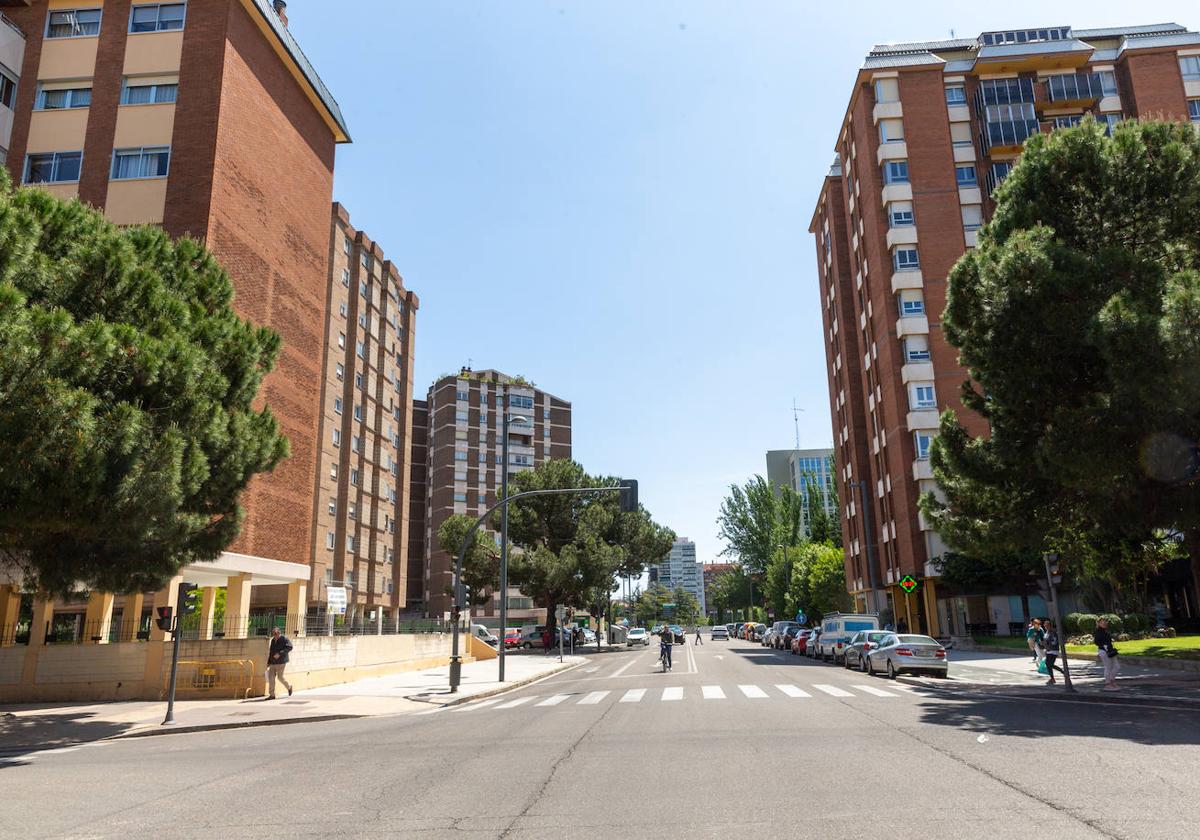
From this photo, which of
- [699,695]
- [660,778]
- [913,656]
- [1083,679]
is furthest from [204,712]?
[1083,679]

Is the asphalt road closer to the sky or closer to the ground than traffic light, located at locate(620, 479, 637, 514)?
closer to the ground

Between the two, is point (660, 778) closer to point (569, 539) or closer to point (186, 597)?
point (186, 597)

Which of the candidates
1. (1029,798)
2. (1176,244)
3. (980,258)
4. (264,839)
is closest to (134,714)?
(264,839)

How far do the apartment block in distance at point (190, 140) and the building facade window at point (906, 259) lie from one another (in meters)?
34.1

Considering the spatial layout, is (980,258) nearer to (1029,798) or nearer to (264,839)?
(1029,798)

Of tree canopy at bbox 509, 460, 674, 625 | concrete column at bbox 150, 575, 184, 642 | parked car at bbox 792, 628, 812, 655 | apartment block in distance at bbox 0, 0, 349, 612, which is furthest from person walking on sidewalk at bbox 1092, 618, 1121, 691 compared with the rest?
tree canopy at bbox 509, 460, 674, 625

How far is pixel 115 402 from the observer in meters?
14.1

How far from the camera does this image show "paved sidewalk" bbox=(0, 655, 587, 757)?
15.1 meters

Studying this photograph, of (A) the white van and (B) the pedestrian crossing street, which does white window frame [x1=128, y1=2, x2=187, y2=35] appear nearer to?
(B) the pedestrian crossing street

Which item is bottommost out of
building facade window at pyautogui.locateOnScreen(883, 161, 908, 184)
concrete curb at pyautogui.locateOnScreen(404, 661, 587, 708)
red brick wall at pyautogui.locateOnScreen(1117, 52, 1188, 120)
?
concrete curb at pyautogui.locateOnScreen(404, 661, 587, 708)

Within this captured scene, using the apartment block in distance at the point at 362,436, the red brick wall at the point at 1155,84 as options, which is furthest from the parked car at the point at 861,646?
the red brick wall at the point at 1155,84

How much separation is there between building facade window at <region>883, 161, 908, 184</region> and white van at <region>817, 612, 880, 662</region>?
27.7m

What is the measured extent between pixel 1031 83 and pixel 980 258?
128 ft

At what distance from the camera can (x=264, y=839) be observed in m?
6.25
